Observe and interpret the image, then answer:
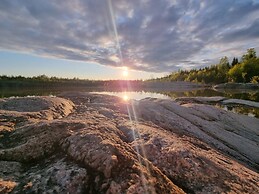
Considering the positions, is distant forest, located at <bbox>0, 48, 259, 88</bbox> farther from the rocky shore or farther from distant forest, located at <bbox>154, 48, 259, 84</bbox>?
the rocky shore

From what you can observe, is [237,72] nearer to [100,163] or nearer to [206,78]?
[206,78]

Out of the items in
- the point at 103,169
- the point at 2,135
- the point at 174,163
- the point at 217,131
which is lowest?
the point at 217,131

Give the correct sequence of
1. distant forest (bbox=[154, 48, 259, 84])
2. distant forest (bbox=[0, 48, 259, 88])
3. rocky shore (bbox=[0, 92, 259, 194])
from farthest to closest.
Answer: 1. distant forest (bbox=[154, 48, 259, 84])
2. distant forest (bbox=[0, 48, 259, 88])
3. rocky shore (bbox=[0, 92, 259, 194])

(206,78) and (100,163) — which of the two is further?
(206,78)

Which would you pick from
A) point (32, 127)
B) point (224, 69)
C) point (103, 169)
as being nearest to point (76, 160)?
point (103, 169)

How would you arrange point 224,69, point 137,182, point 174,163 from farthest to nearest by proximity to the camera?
point 224,69
point 174,163
point 137,182

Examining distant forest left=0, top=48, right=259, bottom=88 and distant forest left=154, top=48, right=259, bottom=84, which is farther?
distant forest left=154, top=48, right=259, bottom=84

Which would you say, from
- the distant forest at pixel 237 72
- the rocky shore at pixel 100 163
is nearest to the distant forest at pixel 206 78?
the distant forest at pixel 237 72

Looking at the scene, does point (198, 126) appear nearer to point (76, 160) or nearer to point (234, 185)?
point (234, 185)

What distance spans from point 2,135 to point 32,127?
2.06 ft

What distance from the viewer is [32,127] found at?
18.1 ft

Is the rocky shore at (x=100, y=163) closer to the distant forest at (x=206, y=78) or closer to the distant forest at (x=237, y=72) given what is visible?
the distant forest at (x=206, y=78)

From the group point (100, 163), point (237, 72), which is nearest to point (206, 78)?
point (237, 72)

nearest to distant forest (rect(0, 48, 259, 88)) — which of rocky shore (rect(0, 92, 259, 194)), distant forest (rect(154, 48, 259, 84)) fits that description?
distant forest (rect(154, 48, 259, 84))
